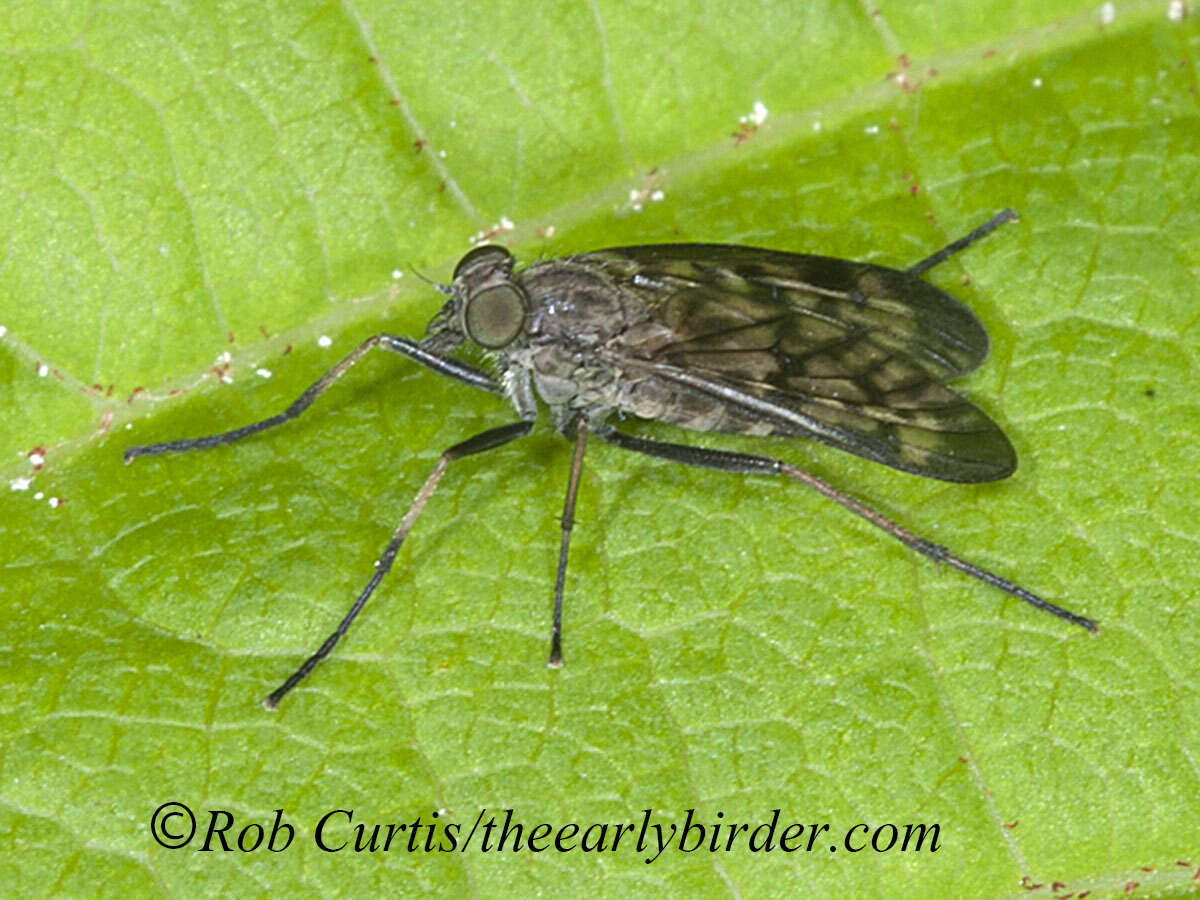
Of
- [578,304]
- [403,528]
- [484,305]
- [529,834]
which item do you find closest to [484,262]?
[484,305]

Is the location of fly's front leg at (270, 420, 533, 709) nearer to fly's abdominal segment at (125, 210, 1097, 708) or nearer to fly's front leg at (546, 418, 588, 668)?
fly's abdominal segment at (125, 210, 1097, 708)

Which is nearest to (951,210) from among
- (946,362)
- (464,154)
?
(946,362)

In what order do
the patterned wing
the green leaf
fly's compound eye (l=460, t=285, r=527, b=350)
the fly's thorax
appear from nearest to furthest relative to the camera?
1. the green leaf
2. the patterned wing
3. fly's compound eye (l=460, t=285, r=527, b=350)
4. the fly's thorax

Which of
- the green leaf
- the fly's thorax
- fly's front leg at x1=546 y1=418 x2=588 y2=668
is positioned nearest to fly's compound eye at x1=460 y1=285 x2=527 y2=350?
the fly's thorax

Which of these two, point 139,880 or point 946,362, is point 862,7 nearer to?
point 946,362

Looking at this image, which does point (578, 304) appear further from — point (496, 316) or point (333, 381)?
point (333, 381)

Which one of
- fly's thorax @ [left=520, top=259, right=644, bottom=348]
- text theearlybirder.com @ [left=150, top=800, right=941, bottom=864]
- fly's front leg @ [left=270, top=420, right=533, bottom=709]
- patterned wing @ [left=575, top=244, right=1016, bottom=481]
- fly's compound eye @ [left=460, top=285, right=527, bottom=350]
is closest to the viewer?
text theearlybirder.com @ [left=150, top=800, right=941, bottom=864]

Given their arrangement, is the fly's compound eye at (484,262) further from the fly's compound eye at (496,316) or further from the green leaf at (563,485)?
the green leaf at (563,485)
